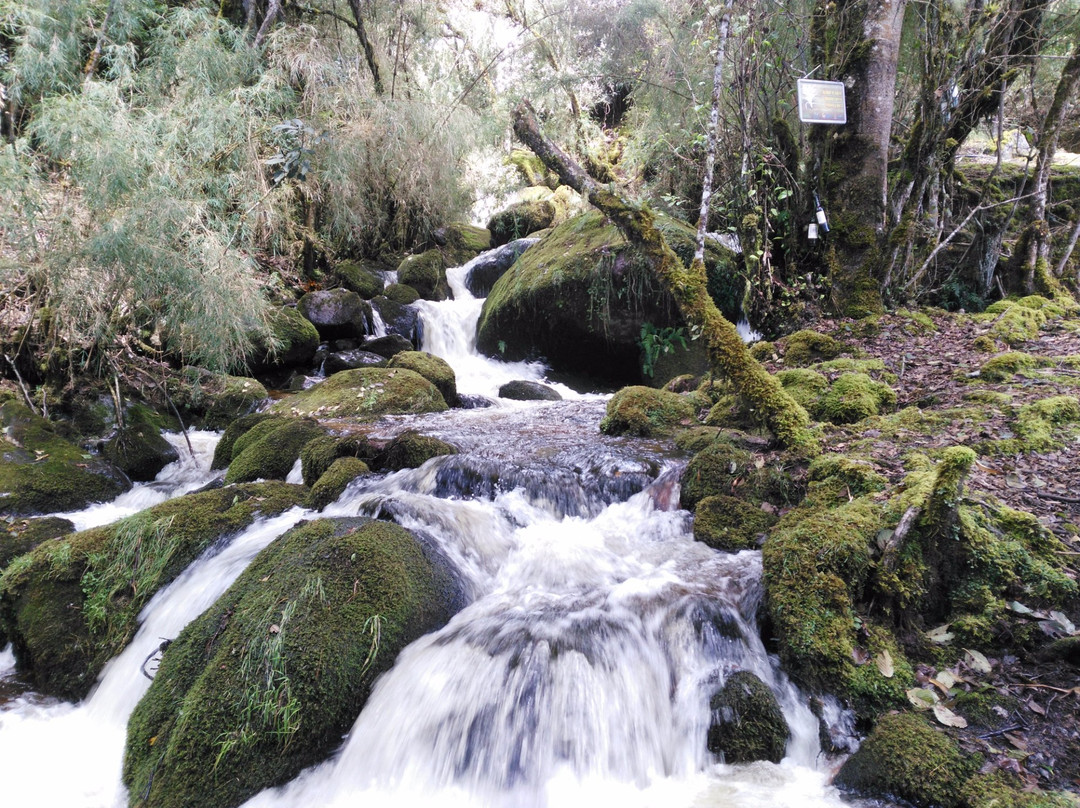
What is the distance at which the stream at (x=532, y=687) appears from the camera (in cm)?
238

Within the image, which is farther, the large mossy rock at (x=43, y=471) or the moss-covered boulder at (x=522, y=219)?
the moss-covered boulder at (x=522, y=219)

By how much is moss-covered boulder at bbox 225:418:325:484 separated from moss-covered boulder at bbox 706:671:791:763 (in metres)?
4.25

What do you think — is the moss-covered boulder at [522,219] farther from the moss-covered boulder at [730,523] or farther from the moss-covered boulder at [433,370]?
the moss-covered boulder at [730,523]

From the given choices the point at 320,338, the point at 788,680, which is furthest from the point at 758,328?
the point at 320,338

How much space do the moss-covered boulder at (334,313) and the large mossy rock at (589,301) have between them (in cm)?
222

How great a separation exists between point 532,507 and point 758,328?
3.72m

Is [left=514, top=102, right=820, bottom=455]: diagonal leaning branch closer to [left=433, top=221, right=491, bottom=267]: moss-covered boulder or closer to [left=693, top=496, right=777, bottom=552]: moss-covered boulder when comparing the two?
[left=693, top=496, right=777, bottom=552]: moss-covered boulder

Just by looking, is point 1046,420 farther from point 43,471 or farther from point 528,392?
point 43,471

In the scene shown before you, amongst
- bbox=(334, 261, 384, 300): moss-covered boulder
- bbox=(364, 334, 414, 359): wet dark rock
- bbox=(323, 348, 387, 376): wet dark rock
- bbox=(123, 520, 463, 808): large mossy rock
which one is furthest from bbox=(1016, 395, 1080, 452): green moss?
bbox=(334, 261, 384, 300): moss-covered boulder

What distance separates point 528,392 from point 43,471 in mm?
5528

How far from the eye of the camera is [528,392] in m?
8.52

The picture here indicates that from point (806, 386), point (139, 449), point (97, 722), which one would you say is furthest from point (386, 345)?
point (97, 722)

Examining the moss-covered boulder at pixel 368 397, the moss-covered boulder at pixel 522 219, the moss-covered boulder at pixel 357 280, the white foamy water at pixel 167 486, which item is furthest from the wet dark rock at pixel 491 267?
the white foamy water at pixel 167 486

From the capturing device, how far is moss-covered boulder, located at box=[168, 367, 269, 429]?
731cm
